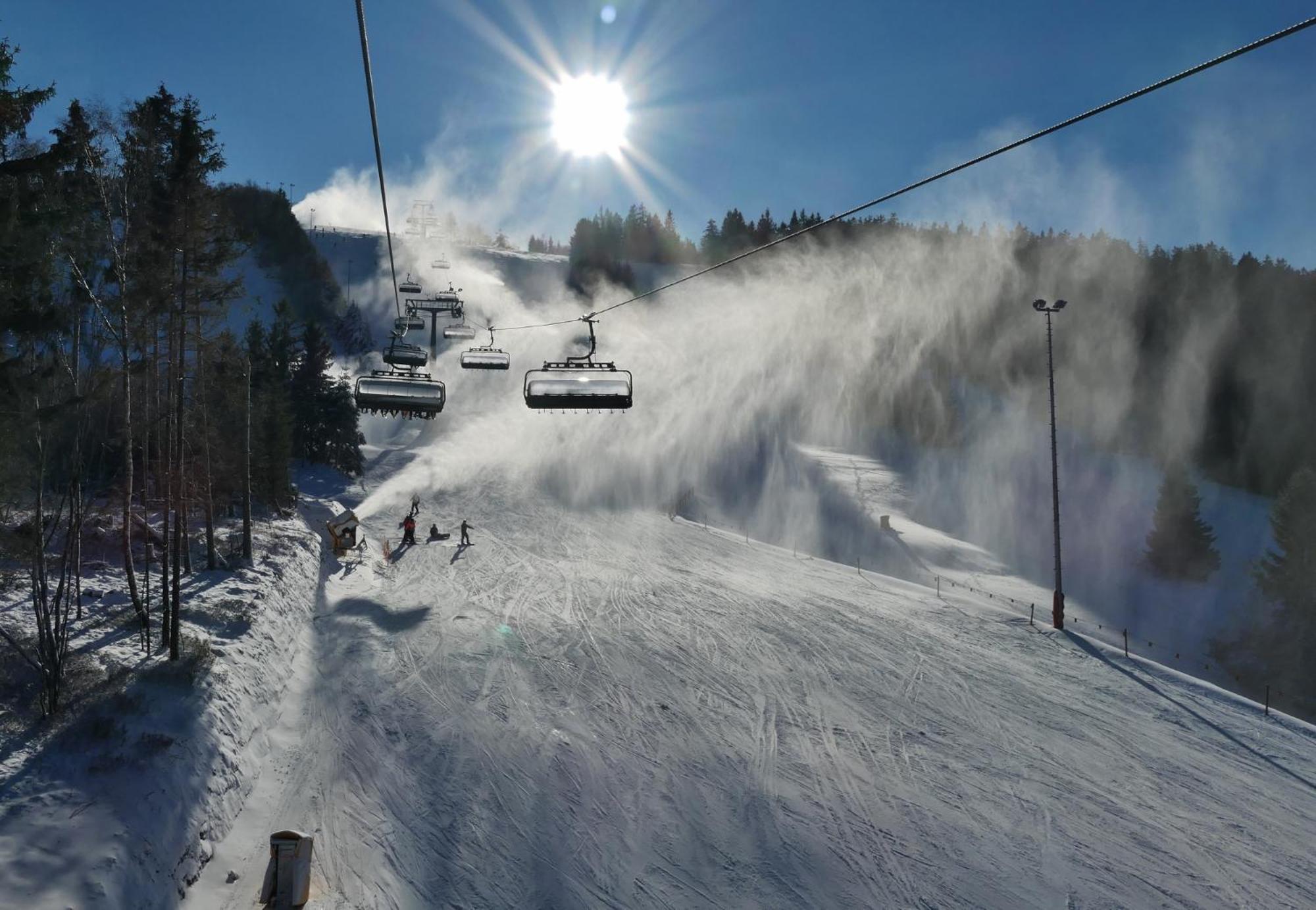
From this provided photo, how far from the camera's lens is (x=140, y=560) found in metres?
15.4

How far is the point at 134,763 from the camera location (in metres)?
7.77

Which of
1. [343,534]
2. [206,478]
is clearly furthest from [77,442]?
[343,534]

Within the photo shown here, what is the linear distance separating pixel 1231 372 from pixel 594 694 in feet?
240

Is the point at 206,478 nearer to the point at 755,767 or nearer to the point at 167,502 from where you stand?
the point at 167,502

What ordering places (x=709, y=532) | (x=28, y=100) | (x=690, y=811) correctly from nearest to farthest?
(x=690, y=811) < (x=28, y=100) < (x=709, y=532)

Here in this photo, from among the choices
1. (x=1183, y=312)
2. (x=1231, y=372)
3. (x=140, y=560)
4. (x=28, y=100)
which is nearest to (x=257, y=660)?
(x=140, y=560)

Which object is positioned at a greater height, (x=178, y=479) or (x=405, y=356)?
(x=405, y=356)

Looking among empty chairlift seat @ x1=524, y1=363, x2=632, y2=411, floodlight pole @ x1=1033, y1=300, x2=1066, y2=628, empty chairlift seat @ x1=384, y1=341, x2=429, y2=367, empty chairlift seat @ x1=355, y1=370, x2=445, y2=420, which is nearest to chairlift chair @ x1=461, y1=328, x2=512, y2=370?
empty chairlift seat @ x1=384, y1=341, x2=429, y2=367

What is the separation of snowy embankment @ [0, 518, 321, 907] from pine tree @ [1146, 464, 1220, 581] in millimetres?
47139

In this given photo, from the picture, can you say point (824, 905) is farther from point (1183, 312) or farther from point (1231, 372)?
point (1183, 312)

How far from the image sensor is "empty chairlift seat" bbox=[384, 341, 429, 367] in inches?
608

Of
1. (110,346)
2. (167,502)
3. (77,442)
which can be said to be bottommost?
(167,502)

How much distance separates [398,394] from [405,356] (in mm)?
3946

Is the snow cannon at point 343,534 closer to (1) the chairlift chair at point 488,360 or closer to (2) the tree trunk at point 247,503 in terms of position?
(2) the tree trunk at point 247,503
